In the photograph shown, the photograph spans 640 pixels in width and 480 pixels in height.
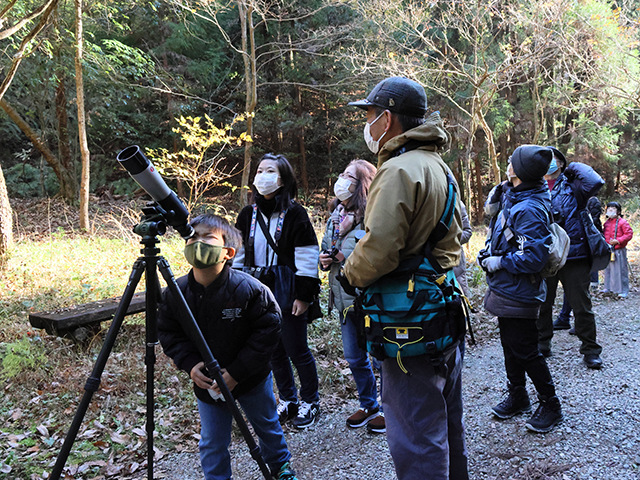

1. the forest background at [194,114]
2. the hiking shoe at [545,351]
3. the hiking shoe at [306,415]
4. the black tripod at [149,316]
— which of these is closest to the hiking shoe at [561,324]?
the hiking shoe at [545,351]

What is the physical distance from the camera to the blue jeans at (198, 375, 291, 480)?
2.37 metres

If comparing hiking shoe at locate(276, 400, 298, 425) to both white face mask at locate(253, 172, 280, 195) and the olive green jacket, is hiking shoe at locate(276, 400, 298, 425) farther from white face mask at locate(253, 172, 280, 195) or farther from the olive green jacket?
the olive green jacket

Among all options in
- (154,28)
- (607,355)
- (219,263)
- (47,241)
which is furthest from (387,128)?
(154,28)

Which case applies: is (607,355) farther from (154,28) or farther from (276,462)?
(154,28)

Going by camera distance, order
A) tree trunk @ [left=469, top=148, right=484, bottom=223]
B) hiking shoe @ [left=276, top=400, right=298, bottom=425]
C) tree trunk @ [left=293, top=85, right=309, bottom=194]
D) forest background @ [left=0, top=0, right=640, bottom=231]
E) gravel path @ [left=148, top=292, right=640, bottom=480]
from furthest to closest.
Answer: tree trunk @ [left=469, top=148, right=484, bottom=223], tree trunk @ [left=293, top=85, right=309, bottom=194], forest background @ [left=0, top=0, right=640, bottom=231], hiking shoe @ [left=276, top=400, right=298, bottom=425], gravel path @ [left=148, top=292, right=640, bottom=480]

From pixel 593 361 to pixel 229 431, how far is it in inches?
152

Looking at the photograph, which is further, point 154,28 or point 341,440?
point 154,28

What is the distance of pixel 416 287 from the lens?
193 cm

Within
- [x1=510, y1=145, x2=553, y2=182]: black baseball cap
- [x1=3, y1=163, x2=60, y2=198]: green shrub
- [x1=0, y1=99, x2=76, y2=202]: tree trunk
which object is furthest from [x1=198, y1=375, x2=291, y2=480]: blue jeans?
[x1=3, y1=163, x2=60, y2=198]: green shrub

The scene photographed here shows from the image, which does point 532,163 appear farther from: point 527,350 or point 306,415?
point 306,415

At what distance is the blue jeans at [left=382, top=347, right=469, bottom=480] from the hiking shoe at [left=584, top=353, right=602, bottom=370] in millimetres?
3262

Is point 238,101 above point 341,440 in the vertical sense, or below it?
above

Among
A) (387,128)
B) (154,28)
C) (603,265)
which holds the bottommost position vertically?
(603,265)

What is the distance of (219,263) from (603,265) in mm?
4173
